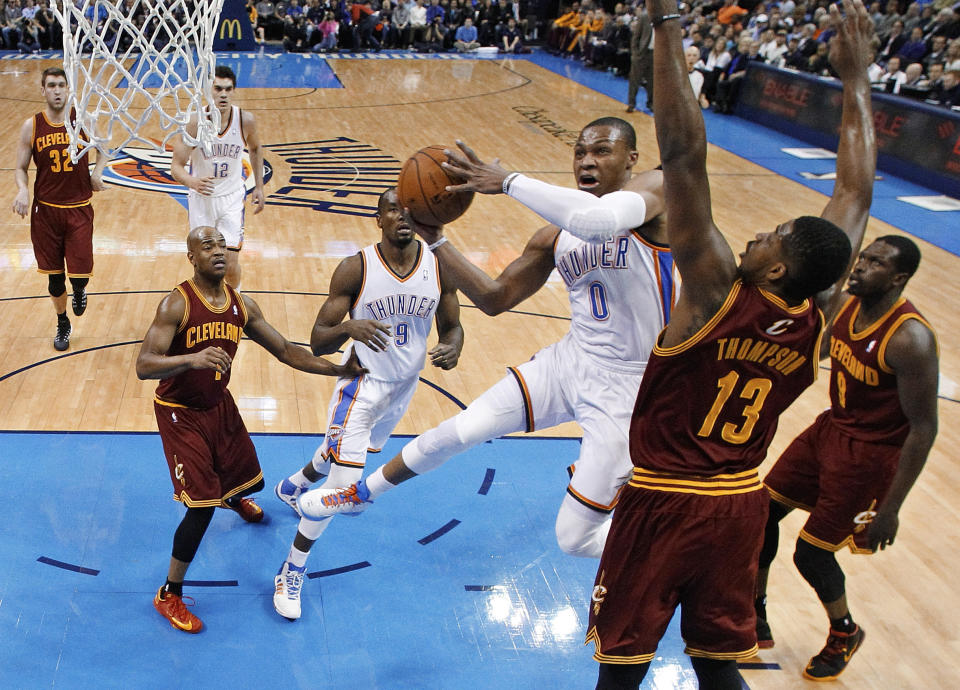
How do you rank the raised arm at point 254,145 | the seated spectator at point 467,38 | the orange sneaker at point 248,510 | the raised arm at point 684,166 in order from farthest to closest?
the seated spectator at point 467,38 → the raised arm at point 254,145 → the orange sneaker at point 248,510 → the raised arm at point 684,166

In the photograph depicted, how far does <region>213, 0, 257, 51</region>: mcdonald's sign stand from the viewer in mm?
21906

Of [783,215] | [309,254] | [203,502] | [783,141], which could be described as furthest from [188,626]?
[783,141]

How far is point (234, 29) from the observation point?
22391mm

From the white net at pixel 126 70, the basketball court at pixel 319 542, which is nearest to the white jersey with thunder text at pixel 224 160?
the white net at pixel 126 70

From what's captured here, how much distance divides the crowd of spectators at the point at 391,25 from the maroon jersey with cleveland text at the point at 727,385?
22381 mm

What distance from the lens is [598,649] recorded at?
2980mm

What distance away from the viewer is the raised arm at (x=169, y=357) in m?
3.86

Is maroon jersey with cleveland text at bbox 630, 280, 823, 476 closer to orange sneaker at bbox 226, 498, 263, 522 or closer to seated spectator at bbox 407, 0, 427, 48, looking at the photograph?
orange sneaker at bbox 226, 498, 263, 522

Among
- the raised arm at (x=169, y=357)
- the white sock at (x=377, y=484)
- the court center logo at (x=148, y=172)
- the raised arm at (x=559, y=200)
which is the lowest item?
the court center logo at (x=148, y=172)

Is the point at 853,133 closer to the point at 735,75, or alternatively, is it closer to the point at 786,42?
the point at 735,75

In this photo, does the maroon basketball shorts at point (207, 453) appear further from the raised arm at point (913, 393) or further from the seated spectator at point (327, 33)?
the seated spectator at point (327, 33)

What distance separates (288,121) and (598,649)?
13.3 meters

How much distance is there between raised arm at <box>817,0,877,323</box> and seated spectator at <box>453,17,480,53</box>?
2292 centimetres

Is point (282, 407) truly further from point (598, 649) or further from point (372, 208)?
point (372, 208)
